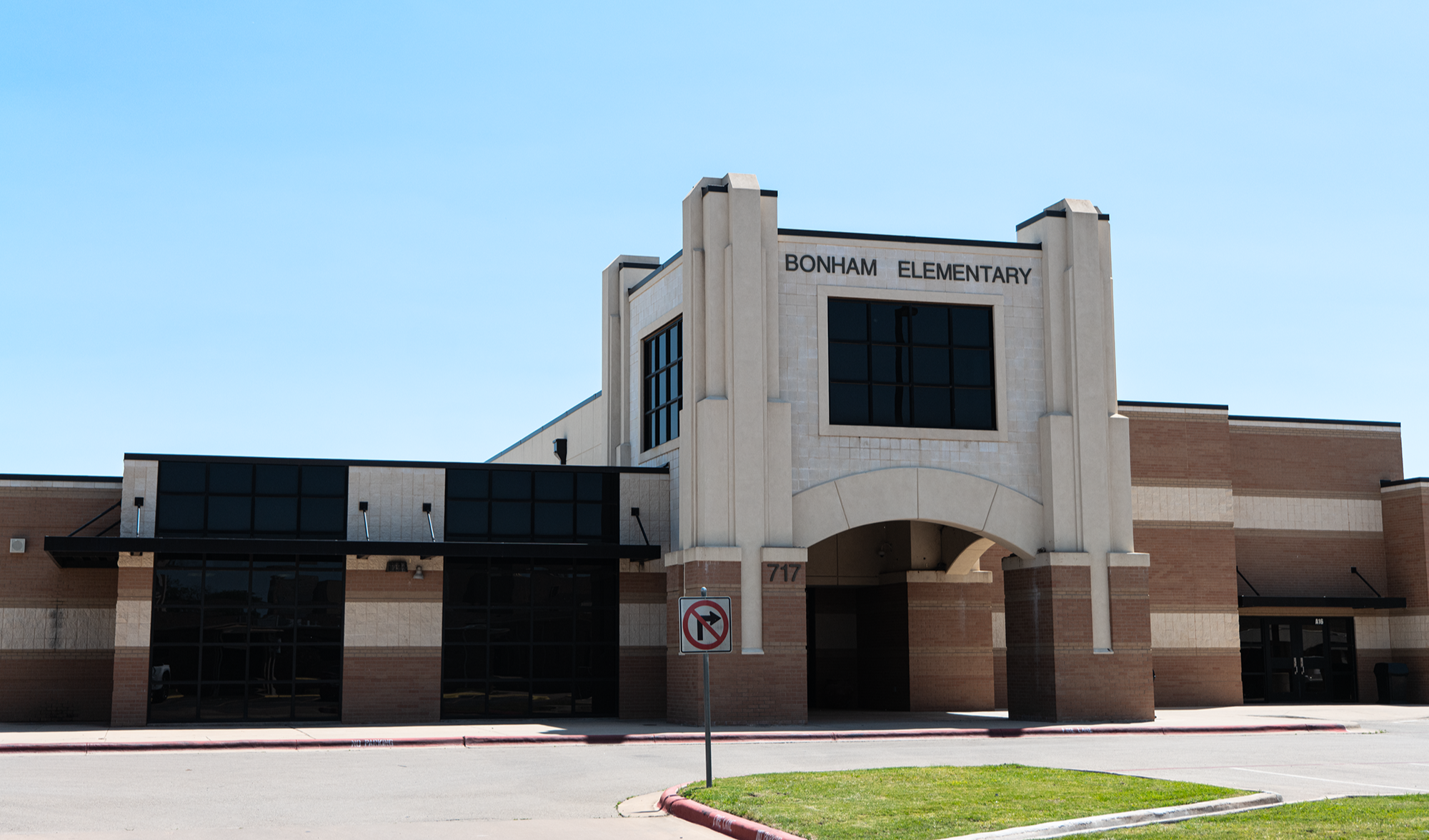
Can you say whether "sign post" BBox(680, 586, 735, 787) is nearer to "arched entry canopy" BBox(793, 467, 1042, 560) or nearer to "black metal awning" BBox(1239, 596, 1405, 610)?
"arched entry canopy" BBox(793, 467, 1042, 560)

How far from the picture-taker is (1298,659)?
37969 millimetres

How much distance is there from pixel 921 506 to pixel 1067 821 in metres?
16.9

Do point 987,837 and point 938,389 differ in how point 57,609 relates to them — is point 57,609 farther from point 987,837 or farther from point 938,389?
point 987,837

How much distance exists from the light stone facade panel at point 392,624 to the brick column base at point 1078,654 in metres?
12.2

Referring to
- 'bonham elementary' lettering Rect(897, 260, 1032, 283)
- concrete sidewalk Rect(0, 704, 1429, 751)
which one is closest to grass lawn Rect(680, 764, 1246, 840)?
concrete sidewalk Rect(0, 704, 1429, 751)

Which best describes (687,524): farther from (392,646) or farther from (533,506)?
(392,646)

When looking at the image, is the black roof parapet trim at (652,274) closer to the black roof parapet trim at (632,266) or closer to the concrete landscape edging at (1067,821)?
the black roof parapet trim at (632,266)

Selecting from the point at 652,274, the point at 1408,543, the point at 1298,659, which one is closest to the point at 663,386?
the point at 652,274

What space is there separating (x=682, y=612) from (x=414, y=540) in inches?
542

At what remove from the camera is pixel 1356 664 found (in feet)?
125

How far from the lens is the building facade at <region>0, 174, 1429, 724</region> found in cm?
2709

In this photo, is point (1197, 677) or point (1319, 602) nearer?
point (1197, 677)

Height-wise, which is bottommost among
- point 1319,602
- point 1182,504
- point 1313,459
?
point 1319,602

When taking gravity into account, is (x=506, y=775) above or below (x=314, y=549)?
below
